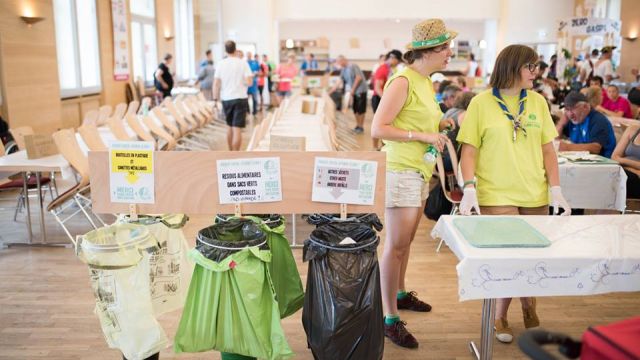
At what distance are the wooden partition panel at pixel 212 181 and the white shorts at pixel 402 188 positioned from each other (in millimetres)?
260

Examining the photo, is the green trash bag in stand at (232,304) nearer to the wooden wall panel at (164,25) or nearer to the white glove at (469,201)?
the white glove at (469,201)

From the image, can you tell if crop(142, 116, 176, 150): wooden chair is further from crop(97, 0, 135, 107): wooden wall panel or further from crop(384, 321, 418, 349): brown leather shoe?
crop(97, 0, 135, 107): wooden wall panel

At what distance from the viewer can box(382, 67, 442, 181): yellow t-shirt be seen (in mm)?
2807

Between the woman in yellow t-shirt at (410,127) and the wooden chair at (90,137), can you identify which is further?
the wooden chair at (90,137)

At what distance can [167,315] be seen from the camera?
11.5ft

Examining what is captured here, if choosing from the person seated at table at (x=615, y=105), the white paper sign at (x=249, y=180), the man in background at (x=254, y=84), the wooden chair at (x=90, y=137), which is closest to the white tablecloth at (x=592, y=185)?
the white paper sign at (x=249, y=180)

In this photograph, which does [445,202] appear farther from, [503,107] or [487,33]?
[487,33]

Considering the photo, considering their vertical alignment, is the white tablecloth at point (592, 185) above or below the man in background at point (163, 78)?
below

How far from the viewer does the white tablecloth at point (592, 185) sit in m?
4.30

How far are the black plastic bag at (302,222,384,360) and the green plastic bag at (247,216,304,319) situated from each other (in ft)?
1.02

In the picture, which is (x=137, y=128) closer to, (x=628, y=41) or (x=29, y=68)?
(x=29, y=68)

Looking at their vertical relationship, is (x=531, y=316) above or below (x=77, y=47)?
below

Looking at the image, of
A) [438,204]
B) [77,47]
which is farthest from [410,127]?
[77,47]

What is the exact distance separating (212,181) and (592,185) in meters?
3.02
